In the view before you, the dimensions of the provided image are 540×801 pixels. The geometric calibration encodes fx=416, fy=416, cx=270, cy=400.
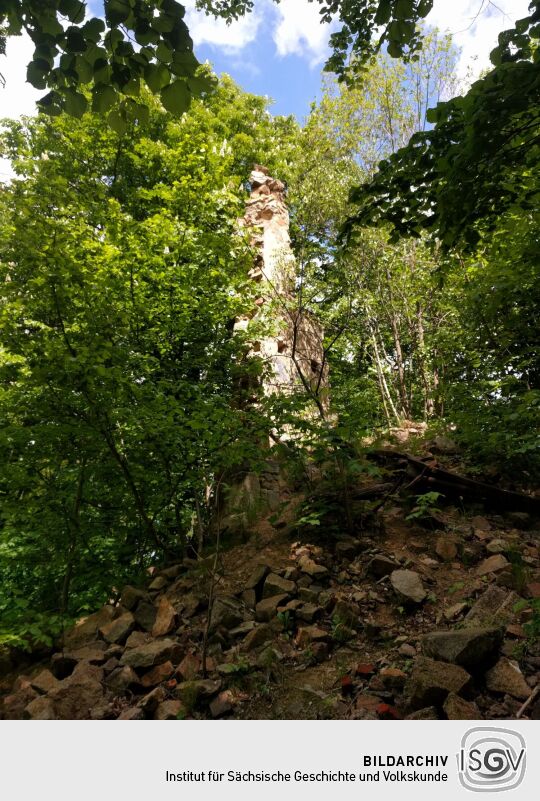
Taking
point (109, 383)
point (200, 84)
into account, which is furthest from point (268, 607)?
point (200, 84)

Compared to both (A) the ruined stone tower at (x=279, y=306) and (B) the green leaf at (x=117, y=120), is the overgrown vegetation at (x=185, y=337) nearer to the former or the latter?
(B) the green leaf at (x=117, y=120)

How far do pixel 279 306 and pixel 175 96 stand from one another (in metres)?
7.12

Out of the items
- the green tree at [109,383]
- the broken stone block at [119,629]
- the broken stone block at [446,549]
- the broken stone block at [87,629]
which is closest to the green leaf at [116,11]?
the green tree at [109,383]

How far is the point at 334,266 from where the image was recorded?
332 inches

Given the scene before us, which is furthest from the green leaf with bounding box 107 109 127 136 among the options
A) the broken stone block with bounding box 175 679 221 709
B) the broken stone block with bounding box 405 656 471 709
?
the broken stone block with bounding box 175 679 221 709

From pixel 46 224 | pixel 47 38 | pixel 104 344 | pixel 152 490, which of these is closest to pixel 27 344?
pixel 104 344

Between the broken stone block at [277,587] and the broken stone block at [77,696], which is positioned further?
the broken stone block at [277,587]

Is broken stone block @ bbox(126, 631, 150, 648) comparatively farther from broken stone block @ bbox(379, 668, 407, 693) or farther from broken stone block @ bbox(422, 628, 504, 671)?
broken stone block @ bbox(422, 628, 504, 671)

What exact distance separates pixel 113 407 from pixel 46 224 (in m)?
2.25

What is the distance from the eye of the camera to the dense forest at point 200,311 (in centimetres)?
228

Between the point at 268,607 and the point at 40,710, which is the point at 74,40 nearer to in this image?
the point at 40,710

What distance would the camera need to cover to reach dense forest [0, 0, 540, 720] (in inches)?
89.7

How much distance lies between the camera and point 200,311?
7715 mm
